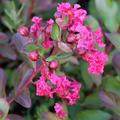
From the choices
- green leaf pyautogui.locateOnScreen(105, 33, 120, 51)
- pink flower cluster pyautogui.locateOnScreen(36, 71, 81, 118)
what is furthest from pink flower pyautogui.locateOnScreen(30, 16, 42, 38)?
green leaf pyautogui.locateOnScreen(105, 33, 120, 51)

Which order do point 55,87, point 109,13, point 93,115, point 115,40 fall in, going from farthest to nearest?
point 109,13 < point 93,115 < point 115,40 < point 55,87

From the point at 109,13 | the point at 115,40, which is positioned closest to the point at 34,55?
the point at 115,40

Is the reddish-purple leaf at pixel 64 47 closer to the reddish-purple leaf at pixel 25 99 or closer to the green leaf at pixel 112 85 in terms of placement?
the reddish-purple leaf at pixel 25 99

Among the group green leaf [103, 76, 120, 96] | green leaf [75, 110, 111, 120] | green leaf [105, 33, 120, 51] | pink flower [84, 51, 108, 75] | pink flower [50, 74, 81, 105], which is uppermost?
pink flower [84, 51, 108, 75]

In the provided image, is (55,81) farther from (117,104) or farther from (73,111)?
(73,111)

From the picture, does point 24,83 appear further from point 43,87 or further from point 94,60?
point 94,60

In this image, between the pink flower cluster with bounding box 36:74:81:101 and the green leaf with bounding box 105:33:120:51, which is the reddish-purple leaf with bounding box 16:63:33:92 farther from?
the green leaf with bounding box 105:33:120:51
